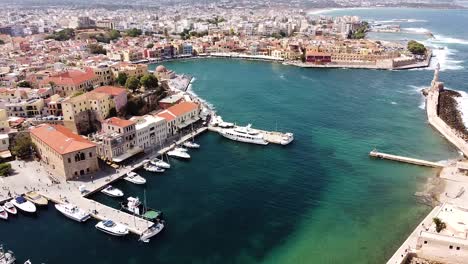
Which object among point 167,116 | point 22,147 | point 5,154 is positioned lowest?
point 5,154

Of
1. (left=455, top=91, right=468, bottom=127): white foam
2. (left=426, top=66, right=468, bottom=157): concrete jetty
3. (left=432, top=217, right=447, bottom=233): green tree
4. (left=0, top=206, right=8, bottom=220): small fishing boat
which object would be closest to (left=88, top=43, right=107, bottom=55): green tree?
(left=426, top=66, right=468, bottom=157): concrete jetty

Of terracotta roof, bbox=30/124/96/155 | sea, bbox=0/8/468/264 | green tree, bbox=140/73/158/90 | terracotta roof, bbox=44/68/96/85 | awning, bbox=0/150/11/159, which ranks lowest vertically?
sea, bbox=0/8/468/264

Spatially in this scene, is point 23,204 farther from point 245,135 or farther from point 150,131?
point 245,135

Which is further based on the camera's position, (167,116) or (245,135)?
(167,116)

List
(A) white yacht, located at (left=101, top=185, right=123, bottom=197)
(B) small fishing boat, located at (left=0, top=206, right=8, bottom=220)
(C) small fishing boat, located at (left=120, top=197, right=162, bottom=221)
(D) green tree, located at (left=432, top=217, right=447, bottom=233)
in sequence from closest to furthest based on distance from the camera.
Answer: (D) green tree, located at (left=432, top=217, right=447, bottom=233)
(C) small fishing boat, located at (left=120, top=197, right=162, bottom=221)
(B) small fishing boat, located at (left=0, top=206, right=8, bottom=220)
(A) white yacht, located at (left=101, top=185, right=123, bottom=197)

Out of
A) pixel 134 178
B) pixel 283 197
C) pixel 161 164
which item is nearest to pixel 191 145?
pixel 161 164

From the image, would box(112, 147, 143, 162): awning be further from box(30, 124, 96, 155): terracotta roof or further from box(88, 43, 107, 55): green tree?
box(88, 43, 107, 55): green tree

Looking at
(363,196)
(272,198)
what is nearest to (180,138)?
(272,198)
